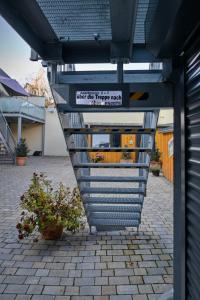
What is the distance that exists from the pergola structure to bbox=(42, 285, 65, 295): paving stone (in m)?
1.11

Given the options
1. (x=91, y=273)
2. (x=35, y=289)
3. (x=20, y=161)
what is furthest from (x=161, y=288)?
(x=20, y=161)

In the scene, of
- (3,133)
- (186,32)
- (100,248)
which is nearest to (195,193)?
(186,32)

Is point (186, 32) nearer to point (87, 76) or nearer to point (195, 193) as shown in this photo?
point (195, 193)

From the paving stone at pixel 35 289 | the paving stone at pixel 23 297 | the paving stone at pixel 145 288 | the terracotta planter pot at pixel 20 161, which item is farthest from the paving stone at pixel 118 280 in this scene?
the terracotta planter pot at pixel 20 161

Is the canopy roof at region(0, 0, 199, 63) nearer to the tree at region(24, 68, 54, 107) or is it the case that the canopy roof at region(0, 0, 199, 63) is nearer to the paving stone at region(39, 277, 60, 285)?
the paving stone at region(39, 277, 60, 285)

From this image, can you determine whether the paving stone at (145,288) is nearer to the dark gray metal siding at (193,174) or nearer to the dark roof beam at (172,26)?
the dark gray metal siding at (193,174)

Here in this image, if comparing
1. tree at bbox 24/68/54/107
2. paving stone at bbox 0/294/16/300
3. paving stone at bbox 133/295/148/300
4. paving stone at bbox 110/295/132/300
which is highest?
tree at bbox 24/68/54/107

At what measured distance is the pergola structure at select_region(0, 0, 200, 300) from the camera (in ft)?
6.00

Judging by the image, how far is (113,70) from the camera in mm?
3037

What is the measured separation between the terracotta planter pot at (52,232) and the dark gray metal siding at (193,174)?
2296 millimetres

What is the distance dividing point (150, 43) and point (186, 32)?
1.52 feet

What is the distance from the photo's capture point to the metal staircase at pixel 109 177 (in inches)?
129

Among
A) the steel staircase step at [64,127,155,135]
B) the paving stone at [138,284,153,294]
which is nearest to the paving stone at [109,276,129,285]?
the paving stone at [138,284,153,294]

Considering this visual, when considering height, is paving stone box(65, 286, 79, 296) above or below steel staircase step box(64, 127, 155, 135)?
below
